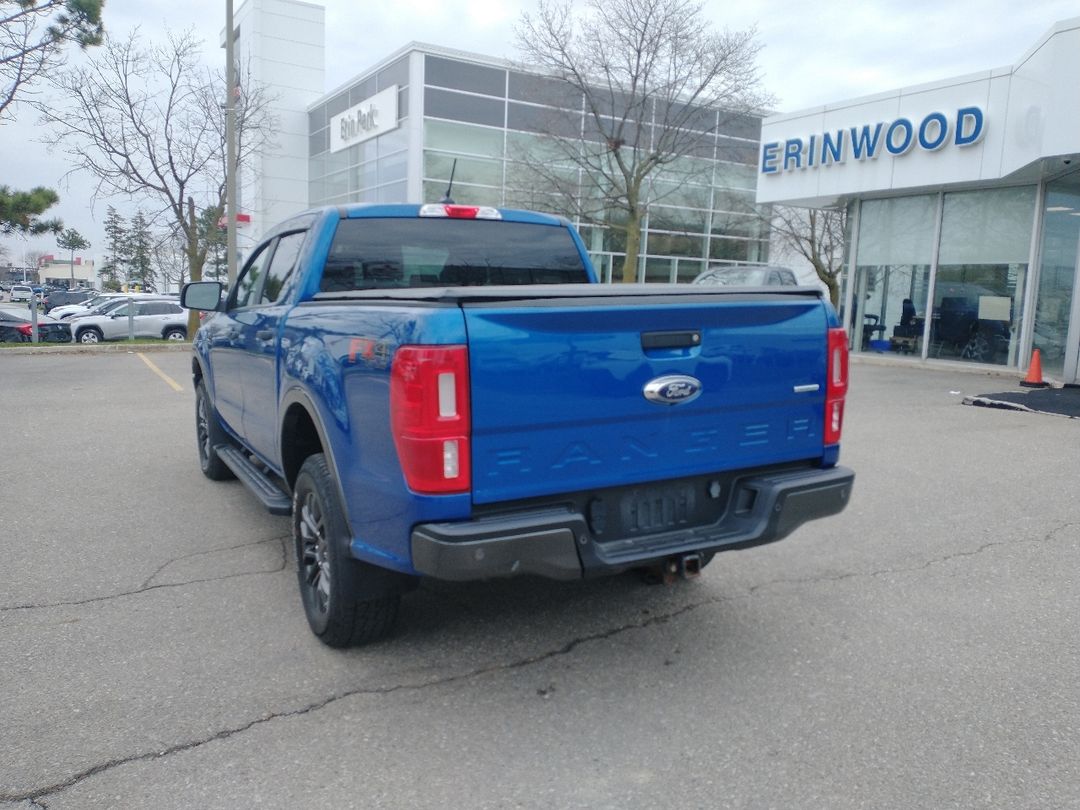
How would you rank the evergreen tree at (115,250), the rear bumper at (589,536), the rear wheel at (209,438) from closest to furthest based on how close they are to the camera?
the rear bumper at (589,536)
the rear wheel at (209,438)
the evergreen tree at (115,250)

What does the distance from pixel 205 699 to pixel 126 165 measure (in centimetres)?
2220

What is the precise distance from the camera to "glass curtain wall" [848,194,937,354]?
17.8 meters

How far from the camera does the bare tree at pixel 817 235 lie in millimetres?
30766

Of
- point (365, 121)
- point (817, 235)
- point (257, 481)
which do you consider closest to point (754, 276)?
point (257, 481)

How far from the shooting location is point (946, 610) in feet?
14.0

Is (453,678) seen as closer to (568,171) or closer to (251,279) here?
(251,279)

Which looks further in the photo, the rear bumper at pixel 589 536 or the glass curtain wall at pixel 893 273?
the glass curtain wall at pixel 893 273

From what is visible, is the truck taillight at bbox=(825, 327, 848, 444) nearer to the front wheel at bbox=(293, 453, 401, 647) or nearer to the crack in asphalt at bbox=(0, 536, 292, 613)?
the front wheel at bbox=(293, 453, 401, 647)

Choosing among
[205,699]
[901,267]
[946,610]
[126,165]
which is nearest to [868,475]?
[946,610]

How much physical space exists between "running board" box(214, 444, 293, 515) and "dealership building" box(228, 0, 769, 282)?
841 inches

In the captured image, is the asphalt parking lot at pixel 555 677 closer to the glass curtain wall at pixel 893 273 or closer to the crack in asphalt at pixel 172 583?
the crack in asphalt at pixel 172 583

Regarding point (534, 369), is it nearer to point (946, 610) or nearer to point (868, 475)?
point (946, 610)

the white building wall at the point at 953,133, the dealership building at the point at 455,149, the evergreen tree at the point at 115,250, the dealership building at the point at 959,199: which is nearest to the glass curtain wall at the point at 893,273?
the dealership building at the point at 959,199

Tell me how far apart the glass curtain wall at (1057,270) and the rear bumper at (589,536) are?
45.7 feet
